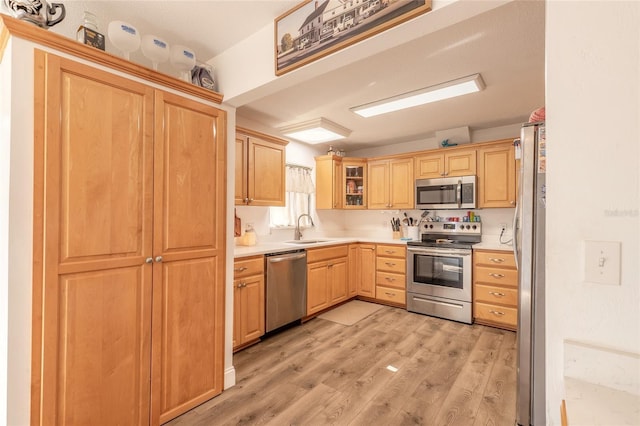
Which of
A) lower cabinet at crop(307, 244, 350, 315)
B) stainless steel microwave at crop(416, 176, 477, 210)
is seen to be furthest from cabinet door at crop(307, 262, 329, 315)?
stainless steel microwave at crop(416, 176, 477, 210)

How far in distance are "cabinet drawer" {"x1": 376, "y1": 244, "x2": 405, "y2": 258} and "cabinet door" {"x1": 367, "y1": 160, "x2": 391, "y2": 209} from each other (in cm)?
67

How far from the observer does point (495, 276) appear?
3.38m

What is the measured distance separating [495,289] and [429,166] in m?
1.80

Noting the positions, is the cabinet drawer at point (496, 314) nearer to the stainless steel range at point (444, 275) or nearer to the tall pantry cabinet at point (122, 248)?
the stainless steel range at point (444, 275)

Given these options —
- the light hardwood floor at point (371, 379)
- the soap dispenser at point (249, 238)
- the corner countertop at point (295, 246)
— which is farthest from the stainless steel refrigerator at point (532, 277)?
the soap dispenser at point (249, 238)

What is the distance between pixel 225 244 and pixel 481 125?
360 cm

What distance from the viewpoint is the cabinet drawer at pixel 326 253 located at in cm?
362

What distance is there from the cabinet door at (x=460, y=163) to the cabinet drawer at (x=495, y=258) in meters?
1.05

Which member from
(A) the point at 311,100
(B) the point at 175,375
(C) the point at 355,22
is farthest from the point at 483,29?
(B) the point at 175,375

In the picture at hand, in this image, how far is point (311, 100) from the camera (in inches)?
118

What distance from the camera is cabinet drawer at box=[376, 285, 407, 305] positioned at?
13.3 feet

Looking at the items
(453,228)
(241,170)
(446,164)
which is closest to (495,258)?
(453,228)

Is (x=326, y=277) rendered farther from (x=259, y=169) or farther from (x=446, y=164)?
(x=446, y=164)
